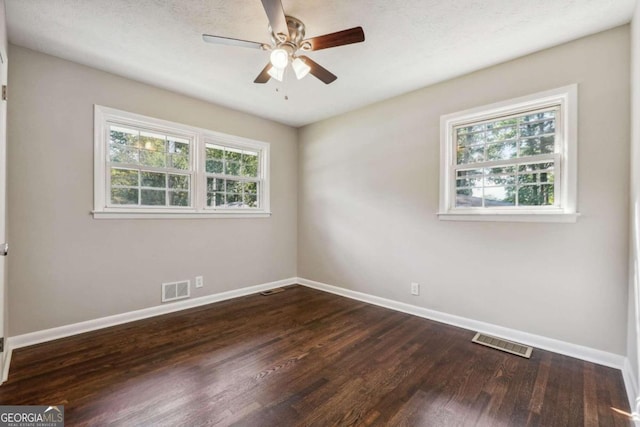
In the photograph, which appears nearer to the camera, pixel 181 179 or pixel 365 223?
pixel 181 179

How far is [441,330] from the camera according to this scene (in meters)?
2.98

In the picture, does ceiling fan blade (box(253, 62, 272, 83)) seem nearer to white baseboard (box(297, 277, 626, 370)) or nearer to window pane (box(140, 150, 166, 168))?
window pane (box(140, 150, 166, 168))

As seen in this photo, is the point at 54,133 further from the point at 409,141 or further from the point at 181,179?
the point at 409,141

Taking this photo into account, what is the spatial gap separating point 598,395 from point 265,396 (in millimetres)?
2195

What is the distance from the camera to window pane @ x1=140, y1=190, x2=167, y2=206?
330cm

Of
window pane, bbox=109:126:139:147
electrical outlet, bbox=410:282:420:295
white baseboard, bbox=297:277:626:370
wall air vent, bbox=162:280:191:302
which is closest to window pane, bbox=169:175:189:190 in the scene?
window pane, bbox=109:126:139:147

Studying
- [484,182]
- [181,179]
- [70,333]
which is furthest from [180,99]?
[484,182]

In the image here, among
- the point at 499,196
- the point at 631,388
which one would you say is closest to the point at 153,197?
the point at 499,196

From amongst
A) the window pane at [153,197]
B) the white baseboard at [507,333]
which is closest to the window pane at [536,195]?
the white baseboard at [507,333]

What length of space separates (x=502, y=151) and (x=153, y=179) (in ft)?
12.3

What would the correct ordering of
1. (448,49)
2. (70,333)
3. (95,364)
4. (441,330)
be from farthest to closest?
(441,330) → (70,333) → (448,49) → (95,364)

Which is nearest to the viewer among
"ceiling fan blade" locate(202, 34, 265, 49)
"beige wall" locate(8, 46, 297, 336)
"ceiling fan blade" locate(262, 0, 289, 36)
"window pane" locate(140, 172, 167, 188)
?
"ceiling fan blade" locate(262, 0, 289, 36)

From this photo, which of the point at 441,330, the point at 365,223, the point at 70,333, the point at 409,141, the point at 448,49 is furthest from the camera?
the point at 365,223

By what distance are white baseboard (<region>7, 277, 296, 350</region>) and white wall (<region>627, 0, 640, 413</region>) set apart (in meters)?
3.85
